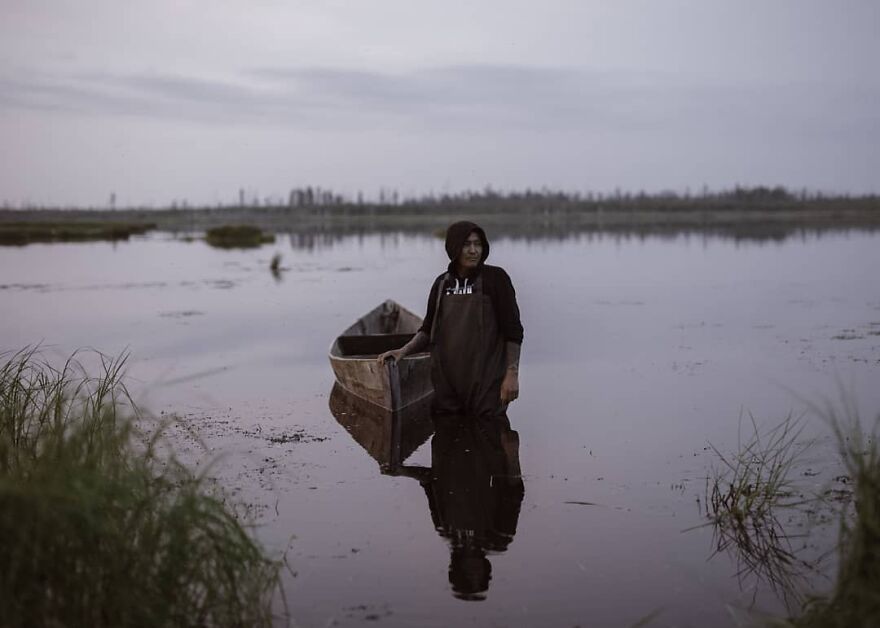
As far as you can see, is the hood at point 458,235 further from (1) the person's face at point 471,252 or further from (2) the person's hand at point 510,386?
(2) the person's hand at point 510,386

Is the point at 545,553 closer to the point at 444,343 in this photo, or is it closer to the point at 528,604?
the point at 528,604

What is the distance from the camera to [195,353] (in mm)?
14867

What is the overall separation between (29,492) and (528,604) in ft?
8.22

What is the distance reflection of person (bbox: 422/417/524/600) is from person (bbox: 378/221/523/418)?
0.43 metres

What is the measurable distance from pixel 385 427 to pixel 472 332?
7.06 ft

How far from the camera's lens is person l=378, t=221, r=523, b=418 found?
7.08m

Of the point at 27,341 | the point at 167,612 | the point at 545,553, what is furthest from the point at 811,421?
the point at 27,341

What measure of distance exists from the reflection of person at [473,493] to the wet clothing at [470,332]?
425mm

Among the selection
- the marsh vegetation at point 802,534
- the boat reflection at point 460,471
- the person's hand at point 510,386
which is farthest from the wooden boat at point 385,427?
the marsh vegetation at point 802,534

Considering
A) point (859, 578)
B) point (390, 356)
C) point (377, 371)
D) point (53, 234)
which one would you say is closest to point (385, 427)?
point (377, 371)

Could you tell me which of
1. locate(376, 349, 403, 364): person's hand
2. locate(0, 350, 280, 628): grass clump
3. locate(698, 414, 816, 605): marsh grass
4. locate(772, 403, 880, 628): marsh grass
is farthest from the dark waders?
locate(772, 403, 880, 628): marsh grass

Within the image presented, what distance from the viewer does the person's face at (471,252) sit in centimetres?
696

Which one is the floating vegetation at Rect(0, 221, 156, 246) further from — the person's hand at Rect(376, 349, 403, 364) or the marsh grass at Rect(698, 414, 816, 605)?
the marsh grass at Rect(698, 414, 816, 605)

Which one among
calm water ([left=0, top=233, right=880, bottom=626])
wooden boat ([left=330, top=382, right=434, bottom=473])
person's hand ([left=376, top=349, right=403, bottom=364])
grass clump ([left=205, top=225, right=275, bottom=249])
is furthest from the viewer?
grass clump ([left=205, top=225, right=275, bottom=249])
